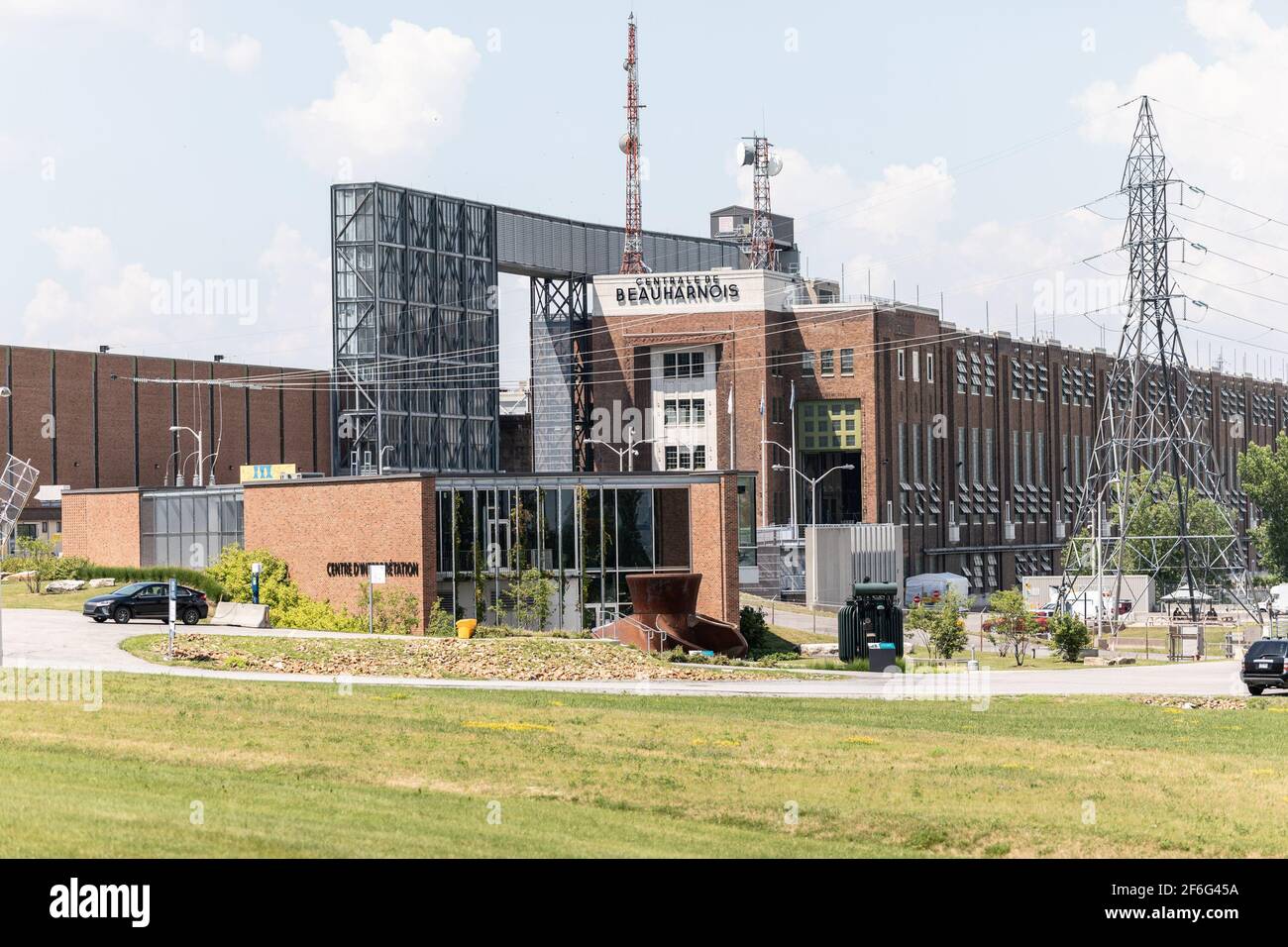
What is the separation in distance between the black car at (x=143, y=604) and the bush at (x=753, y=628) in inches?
831

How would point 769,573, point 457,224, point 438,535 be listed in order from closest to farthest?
point 438,535 → point 769,573 → point 457,224

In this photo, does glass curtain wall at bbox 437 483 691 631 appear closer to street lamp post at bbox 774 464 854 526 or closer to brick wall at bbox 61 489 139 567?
brick wall at bbox 61 489 139 567

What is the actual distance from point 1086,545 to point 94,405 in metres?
69.1

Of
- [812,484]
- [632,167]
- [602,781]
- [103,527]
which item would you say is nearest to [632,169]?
[632,167]

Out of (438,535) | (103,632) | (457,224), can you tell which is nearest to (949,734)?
(103,632)

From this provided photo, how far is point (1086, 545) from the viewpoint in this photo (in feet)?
290

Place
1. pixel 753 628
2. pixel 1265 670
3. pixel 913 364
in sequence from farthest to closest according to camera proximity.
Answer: pixel 913 364, pixel 753 628, pixel 1265 670

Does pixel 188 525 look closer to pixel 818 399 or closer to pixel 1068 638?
pixel 1068 638

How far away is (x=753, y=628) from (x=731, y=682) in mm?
23933

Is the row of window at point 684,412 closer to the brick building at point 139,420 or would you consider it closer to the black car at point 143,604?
the brick building at point 139,420

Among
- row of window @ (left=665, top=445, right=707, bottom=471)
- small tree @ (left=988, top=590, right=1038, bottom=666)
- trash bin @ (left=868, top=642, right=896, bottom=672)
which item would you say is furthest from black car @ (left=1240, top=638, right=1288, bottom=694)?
row of window @ (left=665, top=445, right=707, bottom=471)

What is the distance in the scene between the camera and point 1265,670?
42250 mm
